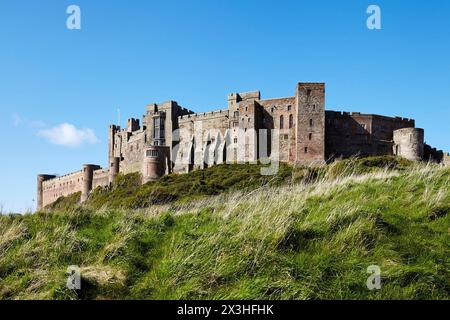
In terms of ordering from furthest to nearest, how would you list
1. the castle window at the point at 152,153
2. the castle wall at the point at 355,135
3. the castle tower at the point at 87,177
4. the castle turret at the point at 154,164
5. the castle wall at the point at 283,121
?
the castle tower at the point at 87,177
the castle window at the point at 152,153
the castle turret at the point at 154,164
the castle wall at the point at 283,121
the castle wall at the point at 355,135

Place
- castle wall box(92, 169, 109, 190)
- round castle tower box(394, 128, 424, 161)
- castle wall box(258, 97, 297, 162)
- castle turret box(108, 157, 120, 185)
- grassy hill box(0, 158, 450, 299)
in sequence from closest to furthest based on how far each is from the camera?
grassy hill box(0, 158, 450, 299) < round castle tower box(394, 128, 424, 161) < castle wall box(258, 97, 297, 162) < castle turret box(108, 157, 120, 185) < castle wall box(92, 169, 109, 190)

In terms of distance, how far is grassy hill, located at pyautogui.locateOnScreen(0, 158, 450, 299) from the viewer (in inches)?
251

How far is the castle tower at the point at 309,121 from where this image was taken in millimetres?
57344

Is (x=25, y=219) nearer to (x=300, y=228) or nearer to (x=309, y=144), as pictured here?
(x=300, y=228)

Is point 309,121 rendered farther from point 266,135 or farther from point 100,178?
point 100,178

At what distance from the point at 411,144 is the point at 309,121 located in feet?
40.4

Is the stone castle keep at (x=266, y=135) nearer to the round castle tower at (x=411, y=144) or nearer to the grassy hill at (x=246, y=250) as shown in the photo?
the round castle tower at (x=411, y=144)

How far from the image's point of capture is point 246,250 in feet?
22.9

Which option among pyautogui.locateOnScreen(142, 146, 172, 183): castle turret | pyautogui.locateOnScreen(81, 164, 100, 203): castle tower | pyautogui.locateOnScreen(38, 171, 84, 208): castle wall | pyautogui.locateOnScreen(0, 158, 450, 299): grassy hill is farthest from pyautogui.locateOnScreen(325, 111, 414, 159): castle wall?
pyautogui.locateOnScreen(38, 171, 84, 208): castle wall

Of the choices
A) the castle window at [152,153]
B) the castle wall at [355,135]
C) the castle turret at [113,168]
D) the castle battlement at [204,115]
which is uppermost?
the castle battlement at [204,115]

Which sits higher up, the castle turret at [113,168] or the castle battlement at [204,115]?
the castle battlement at [204,115]

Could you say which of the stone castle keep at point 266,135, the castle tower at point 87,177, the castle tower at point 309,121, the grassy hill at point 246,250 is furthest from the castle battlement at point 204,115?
the grassy hill at point 246,250

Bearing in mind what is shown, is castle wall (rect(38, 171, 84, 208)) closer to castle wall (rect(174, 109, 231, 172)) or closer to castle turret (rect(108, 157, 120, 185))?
castle turret (rect(108, 157, 120, 185))

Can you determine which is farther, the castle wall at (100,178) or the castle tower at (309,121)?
the castle wall at (100,178)
